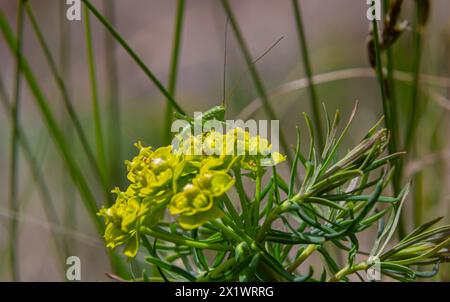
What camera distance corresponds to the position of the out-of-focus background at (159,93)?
2287 millimetres

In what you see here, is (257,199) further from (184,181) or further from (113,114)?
(113,114)

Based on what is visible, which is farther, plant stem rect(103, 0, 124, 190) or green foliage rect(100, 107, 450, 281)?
plant stem rect(103, 0, 124, 190)

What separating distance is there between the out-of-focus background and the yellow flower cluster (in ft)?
3.14

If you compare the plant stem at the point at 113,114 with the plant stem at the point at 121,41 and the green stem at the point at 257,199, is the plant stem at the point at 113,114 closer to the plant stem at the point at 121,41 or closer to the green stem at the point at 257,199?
the plant stem at the point at 121,41

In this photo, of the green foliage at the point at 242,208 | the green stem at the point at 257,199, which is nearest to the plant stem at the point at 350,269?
the green foliage at the point at 242,208

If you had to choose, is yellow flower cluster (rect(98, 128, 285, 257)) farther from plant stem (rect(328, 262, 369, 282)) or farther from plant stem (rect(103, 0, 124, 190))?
plant stem (rect(103, 0, 124, 190))

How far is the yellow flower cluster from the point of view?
0.96 metres

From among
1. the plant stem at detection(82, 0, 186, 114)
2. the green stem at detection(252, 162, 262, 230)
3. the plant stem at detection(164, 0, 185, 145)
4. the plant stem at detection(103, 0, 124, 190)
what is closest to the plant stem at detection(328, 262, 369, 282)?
the green stem at detection(252, 162, 262, 230)

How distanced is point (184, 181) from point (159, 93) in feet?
10.1

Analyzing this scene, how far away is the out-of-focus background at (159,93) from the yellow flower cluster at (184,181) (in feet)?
3.14

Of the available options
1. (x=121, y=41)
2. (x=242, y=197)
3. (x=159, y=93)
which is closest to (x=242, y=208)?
(x=242, y=197)

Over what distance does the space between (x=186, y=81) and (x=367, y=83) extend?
4.58 feet

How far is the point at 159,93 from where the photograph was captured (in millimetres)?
4082

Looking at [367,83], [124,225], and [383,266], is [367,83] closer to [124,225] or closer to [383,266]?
[383,266]
